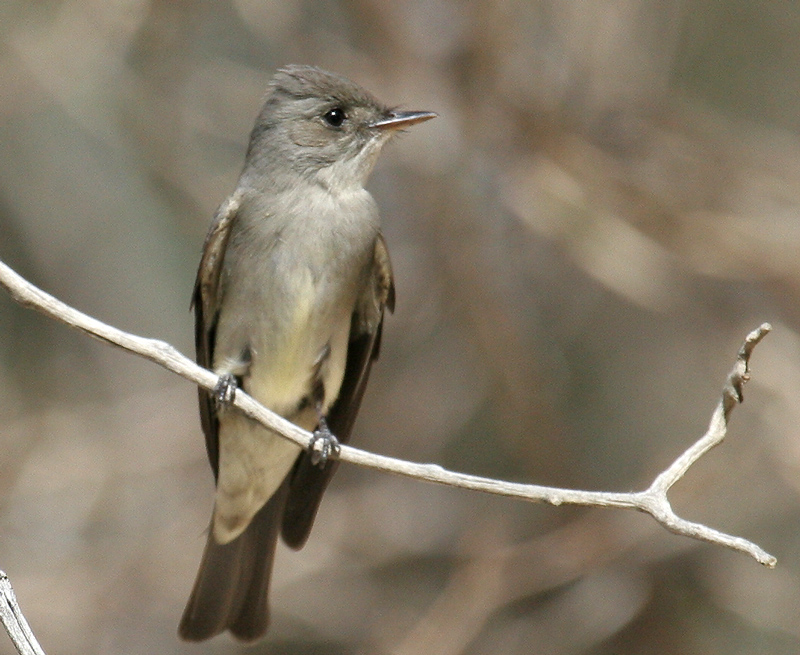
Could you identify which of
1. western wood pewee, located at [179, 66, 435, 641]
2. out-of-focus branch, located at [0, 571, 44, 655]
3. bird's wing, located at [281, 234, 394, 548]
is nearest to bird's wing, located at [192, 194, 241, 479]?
western wood pewee, located at [179, 66, 435, 641]

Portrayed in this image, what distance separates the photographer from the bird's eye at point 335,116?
4215 millimetres

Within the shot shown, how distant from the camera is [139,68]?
5.75 metres

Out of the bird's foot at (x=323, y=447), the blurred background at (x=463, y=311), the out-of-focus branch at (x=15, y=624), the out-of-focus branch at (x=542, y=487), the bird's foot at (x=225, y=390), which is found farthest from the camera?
the blurred background at (x=463, y=311)

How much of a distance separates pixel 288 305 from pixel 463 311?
1678mm

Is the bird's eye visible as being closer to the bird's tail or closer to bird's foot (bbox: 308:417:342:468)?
bird's foot (bbox: 308:417:342:468)

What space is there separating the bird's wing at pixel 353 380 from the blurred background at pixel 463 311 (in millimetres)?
1096

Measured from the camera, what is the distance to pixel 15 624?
212 centimetres

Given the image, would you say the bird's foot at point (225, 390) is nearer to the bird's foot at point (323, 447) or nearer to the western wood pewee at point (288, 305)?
the western wood pewee at point (288, 305)

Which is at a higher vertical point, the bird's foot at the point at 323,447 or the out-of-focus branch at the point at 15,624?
the bird's foot at the point at 323,447

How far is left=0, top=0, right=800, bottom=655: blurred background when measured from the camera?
5172 mm

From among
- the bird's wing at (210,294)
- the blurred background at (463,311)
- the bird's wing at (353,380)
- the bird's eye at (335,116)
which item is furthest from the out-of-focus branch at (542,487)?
the blurred background at (463,311)

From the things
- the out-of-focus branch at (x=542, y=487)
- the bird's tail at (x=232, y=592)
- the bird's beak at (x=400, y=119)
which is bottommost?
the out-of-focus branch at (x=542, y=487)

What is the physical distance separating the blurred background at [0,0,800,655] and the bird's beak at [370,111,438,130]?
1.06 metres

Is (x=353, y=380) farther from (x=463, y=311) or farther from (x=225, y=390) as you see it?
(x=463, y=311)
